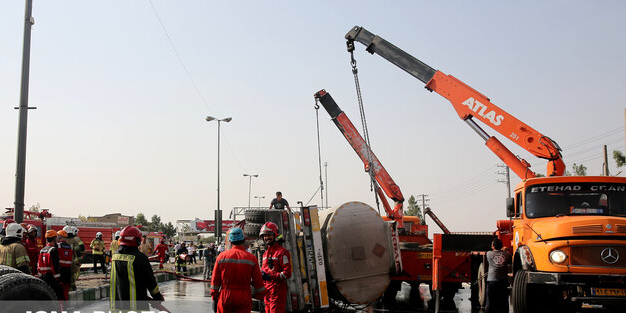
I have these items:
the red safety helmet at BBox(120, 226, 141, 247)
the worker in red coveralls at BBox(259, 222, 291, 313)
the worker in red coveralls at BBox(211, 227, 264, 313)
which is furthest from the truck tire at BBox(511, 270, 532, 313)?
the red safety helmet at BBox(120, 226, 141, 247)

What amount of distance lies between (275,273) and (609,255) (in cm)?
484

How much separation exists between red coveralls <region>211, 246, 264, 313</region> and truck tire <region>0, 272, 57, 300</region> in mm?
2204

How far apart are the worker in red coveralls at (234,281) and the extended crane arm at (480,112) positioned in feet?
28.8

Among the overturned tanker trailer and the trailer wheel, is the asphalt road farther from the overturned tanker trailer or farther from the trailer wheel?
the trailer wheel

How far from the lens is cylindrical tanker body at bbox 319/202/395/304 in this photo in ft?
36.7

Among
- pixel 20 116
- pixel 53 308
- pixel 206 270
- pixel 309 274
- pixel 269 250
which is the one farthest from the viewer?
pixel 206 270

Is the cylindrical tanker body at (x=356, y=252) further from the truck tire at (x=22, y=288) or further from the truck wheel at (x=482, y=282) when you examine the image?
the truck tire at (x=22, y=288)

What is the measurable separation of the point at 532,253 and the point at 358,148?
12.2 m

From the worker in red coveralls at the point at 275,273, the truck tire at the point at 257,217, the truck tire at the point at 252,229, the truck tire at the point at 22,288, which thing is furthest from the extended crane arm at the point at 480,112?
the truck tire at the point at 22,288

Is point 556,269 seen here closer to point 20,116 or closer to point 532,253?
point 532,253

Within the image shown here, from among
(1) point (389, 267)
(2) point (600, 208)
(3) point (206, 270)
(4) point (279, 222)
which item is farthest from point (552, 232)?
(3) point (206, 270)

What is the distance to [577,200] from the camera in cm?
996

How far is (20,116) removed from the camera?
11.5 m

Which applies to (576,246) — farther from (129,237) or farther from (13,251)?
(13,251)
